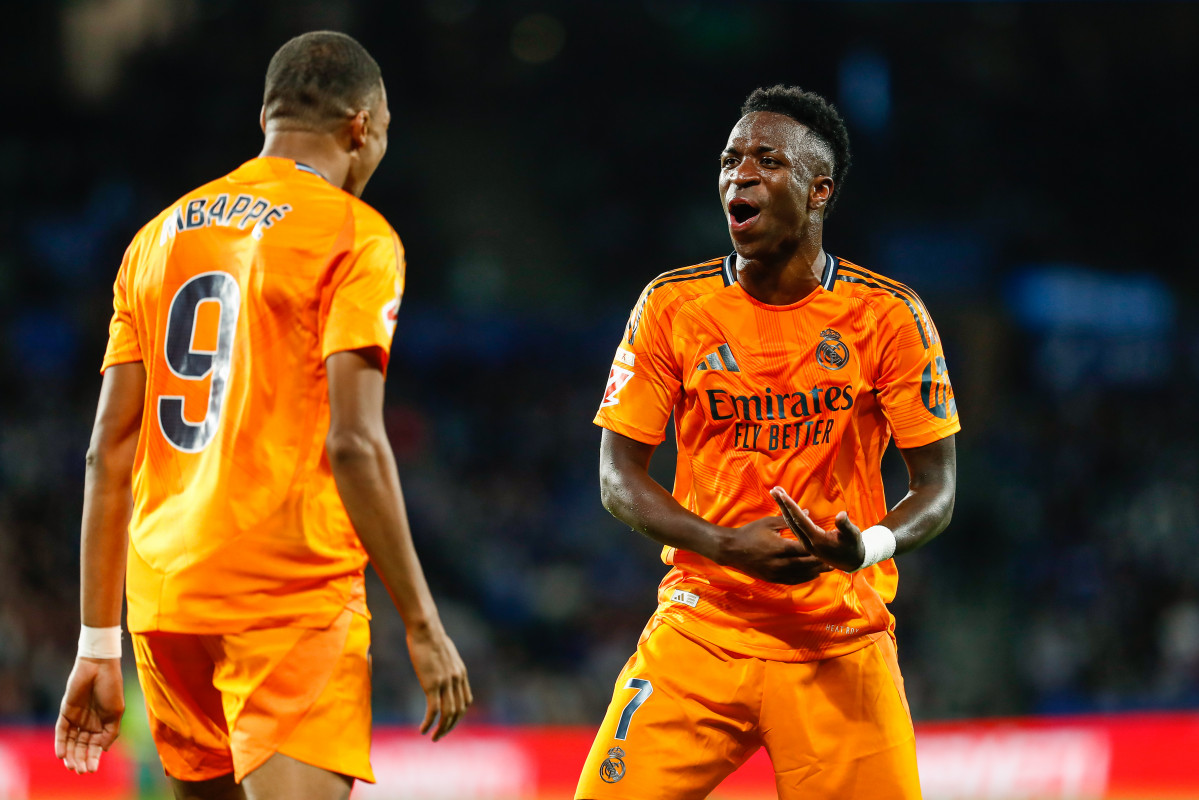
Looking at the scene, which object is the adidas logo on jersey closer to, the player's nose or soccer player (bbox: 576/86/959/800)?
soccer player (bbox: 576/86/959/800)

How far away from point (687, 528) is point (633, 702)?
21.0 inches

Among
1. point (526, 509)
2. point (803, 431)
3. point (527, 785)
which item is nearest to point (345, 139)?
point (803, 431)

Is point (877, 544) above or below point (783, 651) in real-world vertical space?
above

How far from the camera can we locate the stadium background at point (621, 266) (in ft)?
44.0

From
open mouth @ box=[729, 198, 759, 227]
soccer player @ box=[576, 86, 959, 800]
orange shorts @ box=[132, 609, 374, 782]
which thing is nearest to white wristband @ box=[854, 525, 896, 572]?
soccer player @ box=[576, 86, 959, 800]

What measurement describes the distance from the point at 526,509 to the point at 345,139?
11.6 m

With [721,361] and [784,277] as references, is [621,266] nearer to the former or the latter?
[784,277]

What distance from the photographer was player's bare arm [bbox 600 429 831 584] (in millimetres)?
3404

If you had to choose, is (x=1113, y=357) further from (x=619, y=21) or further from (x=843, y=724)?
(x=843, y=724)

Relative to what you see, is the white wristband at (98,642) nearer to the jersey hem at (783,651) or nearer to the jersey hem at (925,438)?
the jersey hem at (783,651)

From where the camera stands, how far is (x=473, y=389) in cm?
1620

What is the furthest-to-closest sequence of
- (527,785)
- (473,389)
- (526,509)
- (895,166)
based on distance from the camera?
(895,166), (473,389), (526,509), (527,785)

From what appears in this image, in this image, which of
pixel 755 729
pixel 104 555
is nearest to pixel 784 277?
pixel 755 729

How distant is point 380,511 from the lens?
2748 mm
